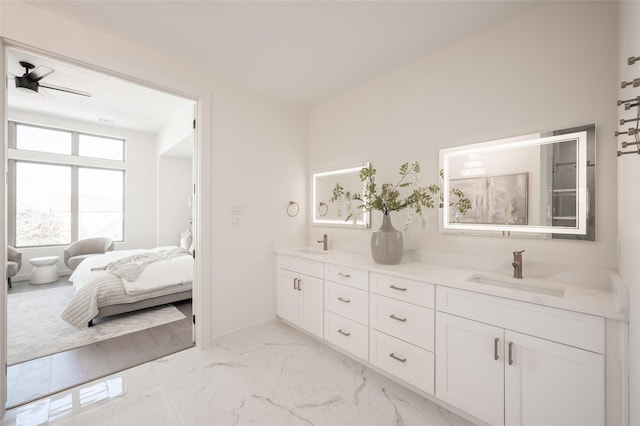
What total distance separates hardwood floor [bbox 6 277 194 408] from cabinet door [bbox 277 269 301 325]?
97cm

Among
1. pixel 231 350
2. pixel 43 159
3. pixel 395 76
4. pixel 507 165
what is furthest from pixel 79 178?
pixel 507 165

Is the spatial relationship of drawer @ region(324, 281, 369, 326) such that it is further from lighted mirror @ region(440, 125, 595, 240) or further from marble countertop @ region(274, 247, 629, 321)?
lighted mirror @ region(440, 125, 595, 240)

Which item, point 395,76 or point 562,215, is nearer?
point 562,215

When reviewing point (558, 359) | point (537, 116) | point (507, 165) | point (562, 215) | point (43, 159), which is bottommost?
point (558, 359)

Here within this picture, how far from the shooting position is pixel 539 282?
65.1 inches

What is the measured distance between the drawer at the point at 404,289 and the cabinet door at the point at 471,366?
0.12 meters

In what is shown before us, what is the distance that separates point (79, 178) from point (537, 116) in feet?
24.8

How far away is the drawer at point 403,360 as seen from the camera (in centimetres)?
178

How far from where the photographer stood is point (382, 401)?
1852 mm

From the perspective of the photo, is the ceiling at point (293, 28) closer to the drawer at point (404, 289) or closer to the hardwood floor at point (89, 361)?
the drawer at point (404, 289)

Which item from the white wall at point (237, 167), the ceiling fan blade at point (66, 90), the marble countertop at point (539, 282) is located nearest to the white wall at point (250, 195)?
the white wall at point (237, 167)

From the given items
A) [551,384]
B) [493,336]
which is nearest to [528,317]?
[493,336]

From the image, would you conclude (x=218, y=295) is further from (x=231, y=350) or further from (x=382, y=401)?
(x=382, y=401)

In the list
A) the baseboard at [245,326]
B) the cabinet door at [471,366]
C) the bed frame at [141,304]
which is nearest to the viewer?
the cabinet door at [471,366]
